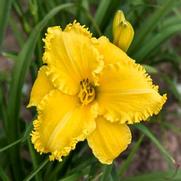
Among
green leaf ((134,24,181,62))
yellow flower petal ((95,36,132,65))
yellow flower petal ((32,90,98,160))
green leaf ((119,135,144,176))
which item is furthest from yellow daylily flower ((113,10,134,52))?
green leaf ((134,24,181,62))

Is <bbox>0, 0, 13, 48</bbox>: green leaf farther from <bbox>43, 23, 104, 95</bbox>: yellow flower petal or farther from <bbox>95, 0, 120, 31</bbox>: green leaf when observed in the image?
<bbox>95, 0, 120, 31</bbox>: green leaf

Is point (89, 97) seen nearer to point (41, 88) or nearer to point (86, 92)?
point (86, 92)

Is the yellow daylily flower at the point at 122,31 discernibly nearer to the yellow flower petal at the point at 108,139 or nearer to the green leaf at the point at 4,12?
the yellow flower petal at the point at 108,139

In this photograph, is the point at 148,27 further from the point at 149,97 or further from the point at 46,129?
the point at 46,129

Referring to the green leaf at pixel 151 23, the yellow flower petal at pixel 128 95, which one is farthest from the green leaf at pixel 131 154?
the green leaf at pixel 151 23

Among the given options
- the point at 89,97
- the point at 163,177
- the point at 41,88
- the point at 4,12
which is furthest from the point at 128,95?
the point at 4,12
